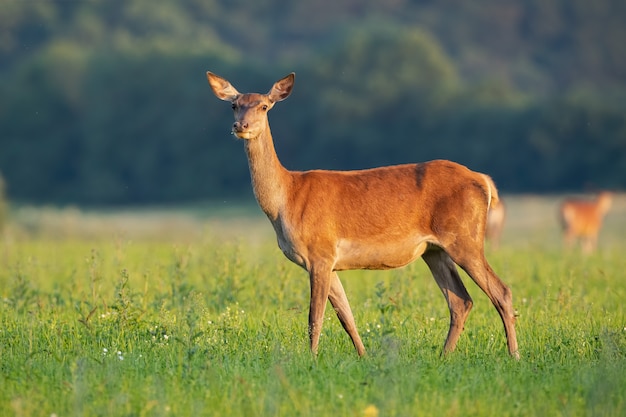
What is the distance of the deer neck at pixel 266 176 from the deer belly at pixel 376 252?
597 mm

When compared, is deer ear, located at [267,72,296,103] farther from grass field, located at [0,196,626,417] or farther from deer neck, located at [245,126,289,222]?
grass field, located at [0,196,626,417]

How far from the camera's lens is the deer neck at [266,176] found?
8.87 m

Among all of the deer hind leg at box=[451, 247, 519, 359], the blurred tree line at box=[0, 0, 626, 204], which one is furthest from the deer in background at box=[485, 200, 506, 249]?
the blurred tree line at box=[0, 0, 626, 204]

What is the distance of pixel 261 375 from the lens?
744 centimetres

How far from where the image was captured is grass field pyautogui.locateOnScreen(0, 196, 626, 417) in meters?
6.75

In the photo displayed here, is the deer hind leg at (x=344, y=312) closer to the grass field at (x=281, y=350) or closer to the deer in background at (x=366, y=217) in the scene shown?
the deer in background at (x=366, y=217)

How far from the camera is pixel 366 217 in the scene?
29.1ft

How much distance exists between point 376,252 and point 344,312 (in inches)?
20.9

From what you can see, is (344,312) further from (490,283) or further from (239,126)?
(239,126)

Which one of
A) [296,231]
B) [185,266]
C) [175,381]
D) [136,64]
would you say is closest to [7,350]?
[175,381]

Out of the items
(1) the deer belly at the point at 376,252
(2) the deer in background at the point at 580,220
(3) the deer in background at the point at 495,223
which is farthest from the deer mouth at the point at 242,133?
(2) the deer in background at the point at 580,220

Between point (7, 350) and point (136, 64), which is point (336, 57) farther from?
point (7, 350)

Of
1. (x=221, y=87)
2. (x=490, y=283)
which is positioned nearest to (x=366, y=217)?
(x=490, y=283)

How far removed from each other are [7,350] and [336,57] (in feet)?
153
